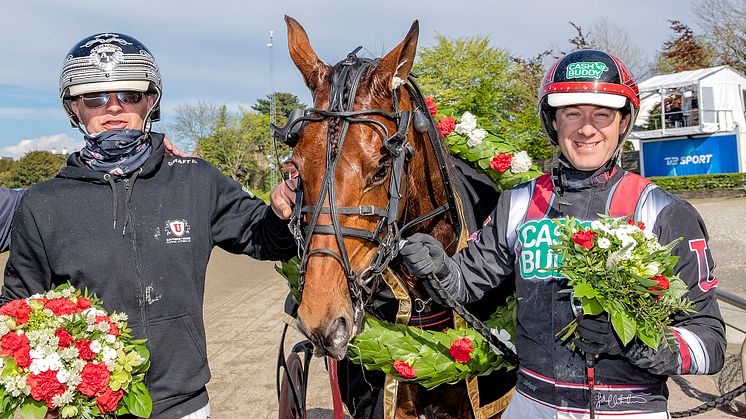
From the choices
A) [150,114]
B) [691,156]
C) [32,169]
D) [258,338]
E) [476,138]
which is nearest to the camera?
[150,114]

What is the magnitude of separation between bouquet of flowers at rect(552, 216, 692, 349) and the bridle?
0.66 meters

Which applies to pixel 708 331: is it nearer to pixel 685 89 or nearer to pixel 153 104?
pixel 153 104

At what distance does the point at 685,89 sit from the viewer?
86.1 feet

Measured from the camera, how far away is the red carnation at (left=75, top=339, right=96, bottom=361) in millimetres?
1938

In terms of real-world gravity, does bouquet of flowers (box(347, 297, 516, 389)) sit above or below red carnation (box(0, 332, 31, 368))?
below

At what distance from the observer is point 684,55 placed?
116 feet

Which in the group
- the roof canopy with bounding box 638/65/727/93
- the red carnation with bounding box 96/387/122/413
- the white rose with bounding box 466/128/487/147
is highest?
the roof canopy with bounding box 638/65/727/93

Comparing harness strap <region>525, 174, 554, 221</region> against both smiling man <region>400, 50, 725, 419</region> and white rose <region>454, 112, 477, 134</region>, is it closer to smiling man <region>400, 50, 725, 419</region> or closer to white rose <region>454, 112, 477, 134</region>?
smiling man <region>400, 50, 725, 419</region>

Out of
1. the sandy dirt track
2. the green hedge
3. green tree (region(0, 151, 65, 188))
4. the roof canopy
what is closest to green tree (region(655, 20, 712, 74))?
the roof canopy

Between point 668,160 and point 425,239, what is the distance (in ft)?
84.2

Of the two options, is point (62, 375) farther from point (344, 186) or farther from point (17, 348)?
point (344, 186)

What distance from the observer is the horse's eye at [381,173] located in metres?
2.16

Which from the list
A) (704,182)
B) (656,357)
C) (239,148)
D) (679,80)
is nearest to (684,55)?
(679,80)

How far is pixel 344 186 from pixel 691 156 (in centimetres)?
2601
